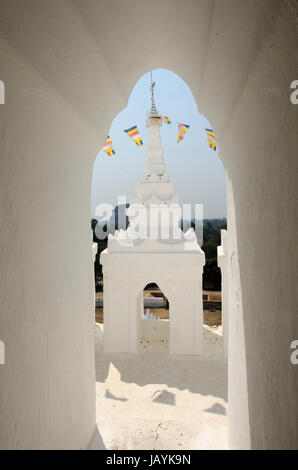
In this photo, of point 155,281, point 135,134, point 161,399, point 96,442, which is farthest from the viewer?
point 135,134

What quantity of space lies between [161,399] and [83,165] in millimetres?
4443

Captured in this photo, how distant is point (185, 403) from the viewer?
5.07m

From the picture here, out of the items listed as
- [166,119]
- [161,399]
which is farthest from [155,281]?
[166,119]

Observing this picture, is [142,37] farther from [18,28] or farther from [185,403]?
[185,403]

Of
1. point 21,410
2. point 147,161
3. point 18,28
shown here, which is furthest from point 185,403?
point 147,161

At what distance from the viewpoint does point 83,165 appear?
325 centimetres

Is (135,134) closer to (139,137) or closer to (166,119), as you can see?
(139,137)

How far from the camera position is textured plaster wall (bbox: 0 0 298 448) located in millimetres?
1490

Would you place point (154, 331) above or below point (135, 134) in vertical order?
below

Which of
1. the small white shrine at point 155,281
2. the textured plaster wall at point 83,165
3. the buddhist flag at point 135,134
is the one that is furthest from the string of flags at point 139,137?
the textured plaster wall at point 83,165

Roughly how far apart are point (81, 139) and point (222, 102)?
4.84ft

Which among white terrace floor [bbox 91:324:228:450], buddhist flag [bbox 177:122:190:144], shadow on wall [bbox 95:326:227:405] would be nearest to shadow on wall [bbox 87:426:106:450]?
white terrace floor [bbox 91:324:228:450]

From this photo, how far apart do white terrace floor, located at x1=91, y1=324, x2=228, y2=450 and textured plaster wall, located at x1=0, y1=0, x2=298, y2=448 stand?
80 centimetres

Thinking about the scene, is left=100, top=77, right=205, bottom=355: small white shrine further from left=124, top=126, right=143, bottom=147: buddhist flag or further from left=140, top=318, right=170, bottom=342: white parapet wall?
left=124, top=126, right=143, bottom=147: buddhist flag
